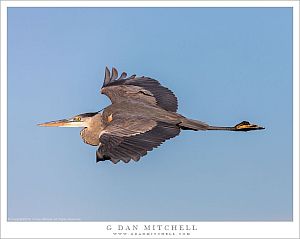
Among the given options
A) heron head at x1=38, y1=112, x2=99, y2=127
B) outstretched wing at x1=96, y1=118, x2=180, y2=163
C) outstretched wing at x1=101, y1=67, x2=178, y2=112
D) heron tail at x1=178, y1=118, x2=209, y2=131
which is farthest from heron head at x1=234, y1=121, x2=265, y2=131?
heron head at x1=38, y1=112, x2=99, y2=127

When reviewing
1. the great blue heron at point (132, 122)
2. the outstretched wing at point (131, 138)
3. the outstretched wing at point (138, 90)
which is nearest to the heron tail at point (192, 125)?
the great blue heron at point (132, 122)

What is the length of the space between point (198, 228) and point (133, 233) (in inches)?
31.3

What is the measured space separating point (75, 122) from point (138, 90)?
100cm

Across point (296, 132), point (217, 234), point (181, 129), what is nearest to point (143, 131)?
point (181, 129)

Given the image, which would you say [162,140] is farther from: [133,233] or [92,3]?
[92,3]

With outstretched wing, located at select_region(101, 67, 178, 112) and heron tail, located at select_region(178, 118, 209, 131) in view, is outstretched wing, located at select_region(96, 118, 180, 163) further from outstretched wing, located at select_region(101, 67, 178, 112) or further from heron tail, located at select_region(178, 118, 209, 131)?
outstretched wing, located at select_region(101, 67, 178, 112)

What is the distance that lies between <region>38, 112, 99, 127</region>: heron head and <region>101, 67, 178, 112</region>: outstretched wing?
469mm

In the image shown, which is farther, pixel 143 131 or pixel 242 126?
pixel 242 126

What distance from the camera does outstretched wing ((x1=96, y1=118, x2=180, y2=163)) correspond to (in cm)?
796

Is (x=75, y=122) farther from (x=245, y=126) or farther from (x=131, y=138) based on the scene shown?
(x=245, y=126)

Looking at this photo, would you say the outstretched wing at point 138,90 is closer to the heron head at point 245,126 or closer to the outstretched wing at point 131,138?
the heron head at point 245,126

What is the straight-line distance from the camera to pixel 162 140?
8398 mm

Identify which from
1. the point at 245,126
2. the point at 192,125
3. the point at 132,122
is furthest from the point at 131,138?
the point at 245,126

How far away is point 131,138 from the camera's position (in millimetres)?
8383
